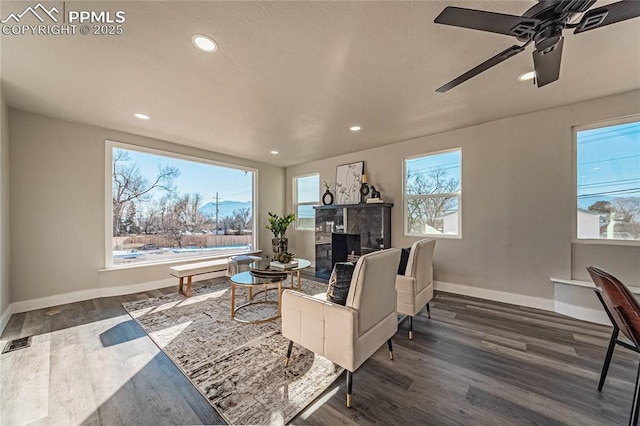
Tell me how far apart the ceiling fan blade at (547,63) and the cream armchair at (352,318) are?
5.59 feet

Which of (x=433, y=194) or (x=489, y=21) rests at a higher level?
(x=489, y=21)

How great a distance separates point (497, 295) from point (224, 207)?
5432 mm

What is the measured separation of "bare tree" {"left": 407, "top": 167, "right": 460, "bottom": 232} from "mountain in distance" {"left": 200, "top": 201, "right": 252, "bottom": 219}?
151 inches

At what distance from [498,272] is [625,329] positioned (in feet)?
7.52

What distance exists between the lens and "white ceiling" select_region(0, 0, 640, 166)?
172 cm

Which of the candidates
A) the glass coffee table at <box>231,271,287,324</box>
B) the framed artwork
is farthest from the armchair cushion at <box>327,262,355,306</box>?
the framed artwork

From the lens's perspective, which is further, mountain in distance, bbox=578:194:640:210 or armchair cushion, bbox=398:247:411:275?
mountain in distance, bbox=578:194:640:210

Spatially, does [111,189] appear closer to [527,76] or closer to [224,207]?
[224,207]

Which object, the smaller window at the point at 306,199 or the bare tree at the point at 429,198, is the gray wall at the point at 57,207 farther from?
the bare tree at the point at 429,198

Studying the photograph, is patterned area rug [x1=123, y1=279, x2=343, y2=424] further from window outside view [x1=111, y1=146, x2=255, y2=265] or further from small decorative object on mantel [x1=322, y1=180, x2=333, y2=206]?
small decorative object on mantel [x1=322, y1=180, x2=333, y2=206]

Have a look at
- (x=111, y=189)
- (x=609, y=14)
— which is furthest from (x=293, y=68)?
(x=111, y=189)

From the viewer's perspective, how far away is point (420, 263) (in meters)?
2.73

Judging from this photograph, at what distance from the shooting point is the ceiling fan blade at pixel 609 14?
1241 millimetres

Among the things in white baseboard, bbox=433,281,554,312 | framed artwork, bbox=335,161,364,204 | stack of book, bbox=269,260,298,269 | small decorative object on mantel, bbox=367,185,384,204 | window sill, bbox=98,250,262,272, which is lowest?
white baseboard, bbox=433,281,554,312
